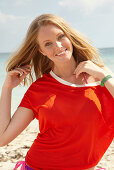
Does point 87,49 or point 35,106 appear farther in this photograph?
point 87,49

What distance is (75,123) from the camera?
2.33 m

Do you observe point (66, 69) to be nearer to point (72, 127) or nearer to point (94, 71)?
point (94, 71)

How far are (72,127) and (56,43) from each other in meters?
0.73

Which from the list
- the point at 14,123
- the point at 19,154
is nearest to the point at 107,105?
the point at 14,123

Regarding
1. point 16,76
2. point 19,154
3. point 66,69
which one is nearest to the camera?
point 66,69

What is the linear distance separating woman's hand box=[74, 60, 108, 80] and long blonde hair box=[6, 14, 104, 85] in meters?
0.16

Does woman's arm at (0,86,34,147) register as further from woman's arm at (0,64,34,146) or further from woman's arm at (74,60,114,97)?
woman's arm at (74,60,114,97)

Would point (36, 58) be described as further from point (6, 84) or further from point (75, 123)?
point (75, 123)

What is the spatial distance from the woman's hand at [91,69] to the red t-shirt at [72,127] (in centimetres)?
14

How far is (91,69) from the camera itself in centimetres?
247

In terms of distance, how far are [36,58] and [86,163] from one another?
3.98 ft

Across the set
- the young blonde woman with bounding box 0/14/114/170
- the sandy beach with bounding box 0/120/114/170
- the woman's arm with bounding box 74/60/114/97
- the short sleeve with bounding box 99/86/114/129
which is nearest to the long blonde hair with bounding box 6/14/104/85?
the young blonde woman with bounding box 0/14/114/170

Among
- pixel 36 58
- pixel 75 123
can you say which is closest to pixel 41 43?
pixel 36 58

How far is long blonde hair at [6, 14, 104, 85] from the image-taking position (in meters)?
2.58
